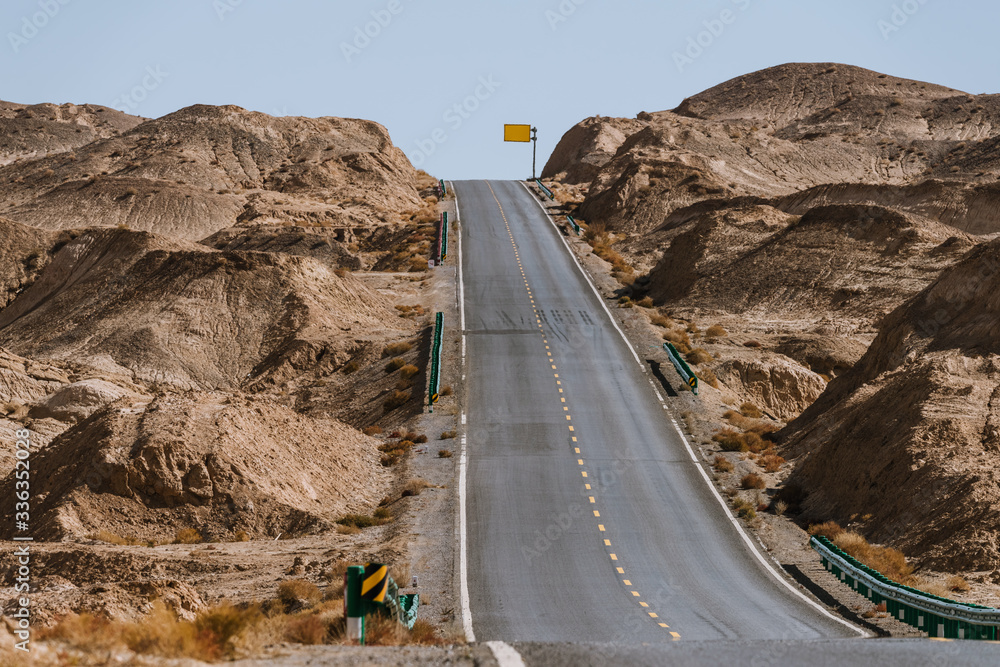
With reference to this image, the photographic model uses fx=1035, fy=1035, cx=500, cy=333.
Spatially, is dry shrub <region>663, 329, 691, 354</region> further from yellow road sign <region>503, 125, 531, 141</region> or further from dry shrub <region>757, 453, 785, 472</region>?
yellow road sign <region>503, 125, 531, 141</region>

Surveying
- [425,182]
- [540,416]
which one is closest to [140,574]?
[540,416]

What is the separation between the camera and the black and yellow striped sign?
14.8m

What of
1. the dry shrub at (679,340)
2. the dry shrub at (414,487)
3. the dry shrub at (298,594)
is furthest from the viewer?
the dry shrub at (679,340)

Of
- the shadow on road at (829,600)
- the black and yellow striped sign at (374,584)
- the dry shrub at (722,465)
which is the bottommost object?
the shadow on road at (829,600)

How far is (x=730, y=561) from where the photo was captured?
26.1m

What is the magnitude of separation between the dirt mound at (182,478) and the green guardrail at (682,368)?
51.5 feet

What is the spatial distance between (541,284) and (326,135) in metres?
65.2

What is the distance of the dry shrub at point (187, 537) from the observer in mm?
26391

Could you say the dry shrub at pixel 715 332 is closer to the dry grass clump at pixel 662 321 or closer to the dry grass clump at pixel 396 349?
the dry grass clump at pixel 662 321

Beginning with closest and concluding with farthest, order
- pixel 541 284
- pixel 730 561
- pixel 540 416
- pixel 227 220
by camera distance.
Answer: pixel 730 561, pixel 540 416, pixel 541 284, pixel 227 220

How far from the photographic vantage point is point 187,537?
26438mm

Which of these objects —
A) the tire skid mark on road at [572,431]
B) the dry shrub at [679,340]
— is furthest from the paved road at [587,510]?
the dry shrub at [679,340]

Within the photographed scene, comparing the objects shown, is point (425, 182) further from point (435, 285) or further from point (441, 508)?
point (441, 508)

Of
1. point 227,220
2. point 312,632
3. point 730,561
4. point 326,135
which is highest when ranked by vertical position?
point 326,135
